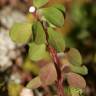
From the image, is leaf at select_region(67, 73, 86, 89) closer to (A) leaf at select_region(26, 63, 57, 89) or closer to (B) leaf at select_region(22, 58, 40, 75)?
(A) leaf at select_region(26, 63, 57, 89)

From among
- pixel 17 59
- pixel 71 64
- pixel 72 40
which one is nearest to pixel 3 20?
pixel 17 59

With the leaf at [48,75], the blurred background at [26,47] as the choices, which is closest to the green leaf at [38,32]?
the leaf at [48,75]

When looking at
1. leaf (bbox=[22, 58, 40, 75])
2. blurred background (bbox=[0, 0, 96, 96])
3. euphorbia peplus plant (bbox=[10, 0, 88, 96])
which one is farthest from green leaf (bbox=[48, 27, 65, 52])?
leaf (bbox=[22, 58, 40, 75])

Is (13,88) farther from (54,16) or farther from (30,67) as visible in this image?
(54,16)

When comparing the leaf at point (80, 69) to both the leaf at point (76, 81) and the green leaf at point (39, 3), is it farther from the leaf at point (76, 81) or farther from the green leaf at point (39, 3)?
the green leaf at point (39, 3)

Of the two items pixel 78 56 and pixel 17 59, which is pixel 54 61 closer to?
pixel 78 56
